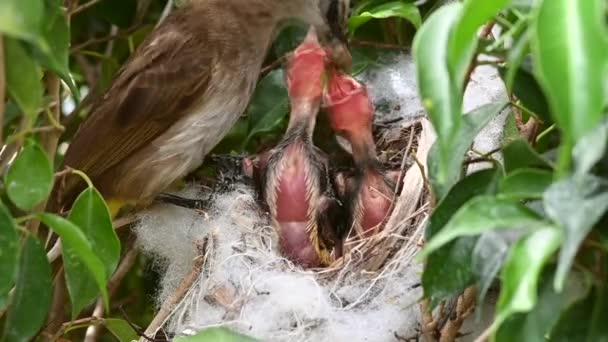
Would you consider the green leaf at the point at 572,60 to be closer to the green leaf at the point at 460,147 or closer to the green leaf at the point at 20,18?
the green leaf at the point at 460,147

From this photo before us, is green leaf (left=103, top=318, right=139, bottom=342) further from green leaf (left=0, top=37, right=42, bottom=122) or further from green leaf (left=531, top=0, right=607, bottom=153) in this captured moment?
green leaf (left=531, top=0, right=607, bottom=153)

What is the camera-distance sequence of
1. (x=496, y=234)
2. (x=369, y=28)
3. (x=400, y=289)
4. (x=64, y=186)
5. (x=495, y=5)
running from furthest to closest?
(x=369, y=28) → (x=64, y=186) → (x=400, y=289) → (x=496, y=234) → (x=495, y=5)

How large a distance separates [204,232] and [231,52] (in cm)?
35

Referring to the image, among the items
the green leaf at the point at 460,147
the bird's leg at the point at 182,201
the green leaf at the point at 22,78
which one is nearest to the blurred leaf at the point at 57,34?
the green leaf at the point at 22,78

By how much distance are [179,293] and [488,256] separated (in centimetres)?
82

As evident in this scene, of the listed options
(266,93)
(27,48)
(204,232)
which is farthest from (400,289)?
(27,48)

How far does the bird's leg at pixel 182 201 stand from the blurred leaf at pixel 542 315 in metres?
1.09

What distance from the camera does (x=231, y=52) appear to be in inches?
76.9

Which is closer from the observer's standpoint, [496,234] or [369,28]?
[496,234]

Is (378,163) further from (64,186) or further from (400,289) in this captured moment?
(64,186)

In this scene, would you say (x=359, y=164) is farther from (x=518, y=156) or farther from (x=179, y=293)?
(x=518, y=156)

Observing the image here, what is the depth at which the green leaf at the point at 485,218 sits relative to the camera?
32.7 inches

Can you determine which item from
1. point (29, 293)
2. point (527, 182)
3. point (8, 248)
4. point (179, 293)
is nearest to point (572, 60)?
point (527, 182)

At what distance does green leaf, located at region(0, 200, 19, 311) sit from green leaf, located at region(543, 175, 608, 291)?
0.53 metres
